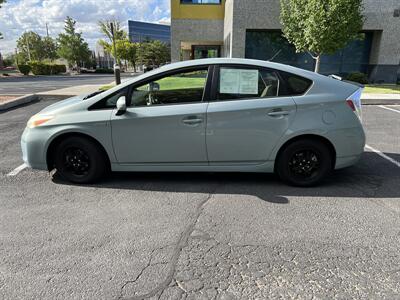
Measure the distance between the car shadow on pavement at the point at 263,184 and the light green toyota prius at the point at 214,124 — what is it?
22cm

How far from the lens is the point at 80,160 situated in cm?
420

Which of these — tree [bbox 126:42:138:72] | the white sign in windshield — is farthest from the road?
tree [bbox 126:42:138:72]

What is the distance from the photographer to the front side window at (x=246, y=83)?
13.0ft

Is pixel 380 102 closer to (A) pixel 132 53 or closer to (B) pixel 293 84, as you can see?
(B) pixel 293 84

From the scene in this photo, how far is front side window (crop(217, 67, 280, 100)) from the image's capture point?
3973 millimetres

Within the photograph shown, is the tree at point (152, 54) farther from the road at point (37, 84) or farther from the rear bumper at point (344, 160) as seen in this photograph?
the rear bumper at point (344, 160)

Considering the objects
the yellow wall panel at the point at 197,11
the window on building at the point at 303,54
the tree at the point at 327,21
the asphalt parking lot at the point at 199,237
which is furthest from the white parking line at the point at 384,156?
the yellow wall panel at the point at 197,11

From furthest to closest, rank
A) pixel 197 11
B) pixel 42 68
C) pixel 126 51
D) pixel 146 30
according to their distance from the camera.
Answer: pixel 146 30 < pixel 126 51 < pixel 42 68 < pixel 197 11

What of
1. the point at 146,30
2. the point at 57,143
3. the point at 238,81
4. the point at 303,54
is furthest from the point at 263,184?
the point at 146,30

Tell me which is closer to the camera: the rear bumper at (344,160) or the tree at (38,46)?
the rear bumper at (344,160)

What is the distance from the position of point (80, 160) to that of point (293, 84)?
2.91m

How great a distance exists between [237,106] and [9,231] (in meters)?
2.78

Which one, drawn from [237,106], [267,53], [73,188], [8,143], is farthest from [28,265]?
[267,53]

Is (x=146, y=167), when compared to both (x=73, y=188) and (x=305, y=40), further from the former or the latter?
(x=305, y=40)
